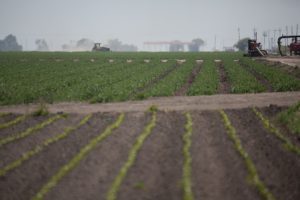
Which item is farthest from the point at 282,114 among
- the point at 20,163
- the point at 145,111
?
the point at 20,163

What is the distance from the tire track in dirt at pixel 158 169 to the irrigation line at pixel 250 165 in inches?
64.1

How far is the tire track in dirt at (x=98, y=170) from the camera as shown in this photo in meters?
8.64

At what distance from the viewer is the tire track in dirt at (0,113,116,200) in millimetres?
8902

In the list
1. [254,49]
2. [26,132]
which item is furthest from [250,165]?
[254,49]

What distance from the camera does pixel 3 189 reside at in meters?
8.94

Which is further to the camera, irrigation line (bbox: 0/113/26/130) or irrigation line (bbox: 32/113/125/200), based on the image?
irrigation line (bbox: 0/113/26/130)

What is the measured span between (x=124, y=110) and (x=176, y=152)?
5.91 m

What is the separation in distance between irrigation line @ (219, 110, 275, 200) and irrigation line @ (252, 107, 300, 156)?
1298mm

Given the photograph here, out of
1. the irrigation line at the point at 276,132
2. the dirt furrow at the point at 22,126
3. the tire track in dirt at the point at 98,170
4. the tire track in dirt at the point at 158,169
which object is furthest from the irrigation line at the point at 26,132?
the irrigation line at the point at 276,132

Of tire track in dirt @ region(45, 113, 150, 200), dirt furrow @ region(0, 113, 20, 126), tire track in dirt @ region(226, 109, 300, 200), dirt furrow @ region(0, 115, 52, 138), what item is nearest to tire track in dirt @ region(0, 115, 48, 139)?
dirt furrow @ region(0, 115, 52, 138)

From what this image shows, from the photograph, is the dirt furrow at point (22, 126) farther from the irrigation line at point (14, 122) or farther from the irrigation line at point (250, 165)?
the irrigation line at point (250, 165)

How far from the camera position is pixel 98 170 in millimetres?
9820

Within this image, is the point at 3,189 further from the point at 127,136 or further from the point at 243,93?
the point at 243,93

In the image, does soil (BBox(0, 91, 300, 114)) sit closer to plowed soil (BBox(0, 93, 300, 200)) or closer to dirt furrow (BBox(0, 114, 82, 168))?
dirt furrow (BBox(0, 114, 82, 168))
